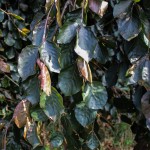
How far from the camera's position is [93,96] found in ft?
2.14

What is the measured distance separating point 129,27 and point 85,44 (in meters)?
0.14

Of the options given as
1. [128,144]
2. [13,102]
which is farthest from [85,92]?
[128,144]

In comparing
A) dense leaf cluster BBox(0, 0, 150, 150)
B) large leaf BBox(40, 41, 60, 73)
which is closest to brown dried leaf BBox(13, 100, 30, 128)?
dense leaf cluster BBox(0, 0, 150, 150)

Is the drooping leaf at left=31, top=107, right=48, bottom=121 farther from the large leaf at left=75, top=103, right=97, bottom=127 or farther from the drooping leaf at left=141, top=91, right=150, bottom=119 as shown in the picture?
the drooping leaf at left=141, top=91, right=150, bottom=119

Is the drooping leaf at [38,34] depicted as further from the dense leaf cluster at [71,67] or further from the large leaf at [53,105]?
the large leaf at [53,105]

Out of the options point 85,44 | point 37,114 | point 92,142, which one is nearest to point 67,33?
point 85,44

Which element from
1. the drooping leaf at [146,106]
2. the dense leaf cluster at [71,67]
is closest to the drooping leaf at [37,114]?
the dense leaf cluster at [71,67]

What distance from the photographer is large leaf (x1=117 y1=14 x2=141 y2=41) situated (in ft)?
2.19

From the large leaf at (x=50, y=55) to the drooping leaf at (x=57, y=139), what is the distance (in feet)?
0.69

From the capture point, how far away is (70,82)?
2.09ft

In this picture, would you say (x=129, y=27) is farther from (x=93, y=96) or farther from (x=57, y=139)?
(x=57, y=139)

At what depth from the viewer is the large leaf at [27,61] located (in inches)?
23.7

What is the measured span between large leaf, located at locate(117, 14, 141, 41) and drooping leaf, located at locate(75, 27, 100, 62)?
10 cm

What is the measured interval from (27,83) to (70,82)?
88mm
